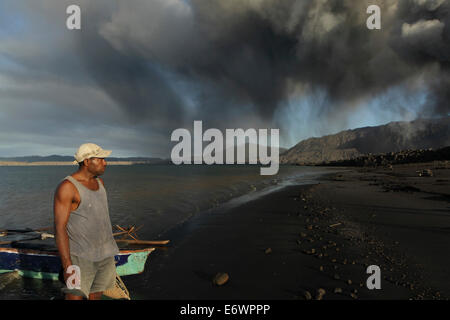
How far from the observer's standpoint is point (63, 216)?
2.93 m

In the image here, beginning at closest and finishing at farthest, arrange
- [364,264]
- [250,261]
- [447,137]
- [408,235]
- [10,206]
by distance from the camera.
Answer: [364,264]
[250,261]
[408,235]
[10,206]
[447,137]

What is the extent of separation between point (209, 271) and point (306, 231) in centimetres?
556

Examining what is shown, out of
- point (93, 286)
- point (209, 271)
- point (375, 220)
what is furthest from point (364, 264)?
point (93, 286)

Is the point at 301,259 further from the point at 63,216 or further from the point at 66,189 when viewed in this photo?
the point at 66,189

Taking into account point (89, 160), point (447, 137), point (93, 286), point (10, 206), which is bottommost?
point (10, 206)

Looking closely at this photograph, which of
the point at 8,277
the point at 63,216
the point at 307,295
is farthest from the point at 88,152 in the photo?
the point at 8,277

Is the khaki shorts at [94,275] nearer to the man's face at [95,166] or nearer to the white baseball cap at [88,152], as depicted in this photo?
the man's face at [95,166]

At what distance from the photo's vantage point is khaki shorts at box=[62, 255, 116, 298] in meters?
3.25

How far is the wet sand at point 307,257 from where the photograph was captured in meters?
5.65

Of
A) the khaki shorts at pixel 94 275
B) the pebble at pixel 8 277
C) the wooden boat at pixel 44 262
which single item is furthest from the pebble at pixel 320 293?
the pebble at pixel 8 277

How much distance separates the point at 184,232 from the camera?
1186cm

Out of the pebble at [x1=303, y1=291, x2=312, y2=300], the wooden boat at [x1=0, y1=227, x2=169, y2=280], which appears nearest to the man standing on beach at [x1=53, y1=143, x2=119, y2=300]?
the wooden boat at [x1=0, y1=227, x2=169, y2=280]

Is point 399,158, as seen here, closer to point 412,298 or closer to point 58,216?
point 412,298

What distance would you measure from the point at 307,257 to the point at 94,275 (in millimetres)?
6627
